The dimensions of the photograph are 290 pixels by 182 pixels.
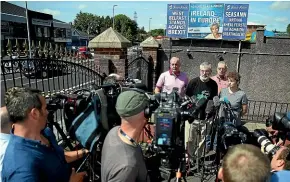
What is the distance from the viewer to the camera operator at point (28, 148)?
162cm

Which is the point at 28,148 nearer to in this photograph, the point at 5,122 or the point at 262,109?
the point at 5,122

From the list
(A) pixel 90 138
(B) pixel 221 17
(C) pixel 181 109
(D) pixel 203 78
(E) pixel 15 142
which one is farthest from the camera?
(B) pixel 221 17

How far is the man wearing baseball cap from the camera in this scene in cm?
158

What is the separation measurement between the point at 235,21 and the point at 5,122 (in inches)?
262

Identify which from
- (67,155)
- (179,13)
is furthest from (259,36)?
(67,155)

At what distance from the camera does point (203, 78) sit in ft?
12.6

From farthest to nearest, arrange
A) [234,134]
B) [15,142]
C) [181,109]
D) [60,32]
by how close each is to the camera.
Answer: [60,32]
[234,134]
[181,109]
[15,142]

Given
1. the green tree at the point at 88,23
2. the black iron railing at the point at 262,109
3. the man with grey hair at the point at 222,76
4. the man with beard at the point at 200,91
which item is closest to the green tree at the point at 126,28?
the green tree at the point at 88,23

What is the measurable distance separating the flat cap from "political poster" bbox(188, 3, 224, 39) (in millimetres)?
5816

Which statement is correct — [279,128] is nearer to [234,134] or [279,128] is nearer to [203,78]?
[234,134]

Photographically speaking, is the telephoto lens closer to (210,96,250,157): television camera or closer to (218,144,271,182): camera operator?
(210,96,250,157): television camera

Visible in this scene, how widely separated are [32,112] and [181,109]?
4.22ft

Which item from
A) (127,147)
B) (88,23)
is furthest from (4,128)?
(88,23)

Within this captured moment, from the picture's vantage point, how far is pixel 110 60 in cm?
479
